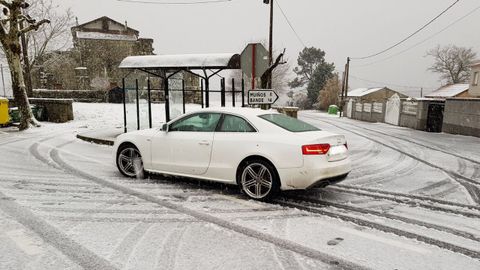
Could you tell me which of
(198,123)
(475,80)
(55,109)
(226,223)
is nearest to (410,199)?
(226,223)

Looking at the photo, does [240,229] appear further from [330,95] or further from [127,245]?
[330,95]

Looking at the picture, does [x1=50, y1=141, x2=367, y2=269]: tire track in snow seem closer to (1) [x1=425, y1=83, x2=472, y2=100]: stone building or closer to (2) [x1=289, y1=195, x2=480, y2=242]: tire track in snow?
(2) [x1=289, y1=195, x2=480, y2=242]: tire track in snow

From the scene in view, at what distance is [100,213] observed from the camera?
15.4ft

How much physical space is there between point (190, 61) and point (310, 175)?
658 cm

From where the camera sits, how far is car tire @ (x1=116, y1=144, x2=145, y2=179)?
6695 mm

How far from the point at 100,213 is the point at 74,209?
43cm

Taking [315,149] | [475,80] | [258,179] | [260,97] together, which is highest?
[475,80]

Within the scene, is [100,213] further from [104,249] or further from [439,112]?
[439,112]

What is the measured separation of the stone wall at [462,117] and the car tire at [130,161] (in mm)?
13886

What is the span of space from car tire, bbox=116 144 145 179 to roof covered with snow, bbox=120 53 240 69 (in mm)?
4242

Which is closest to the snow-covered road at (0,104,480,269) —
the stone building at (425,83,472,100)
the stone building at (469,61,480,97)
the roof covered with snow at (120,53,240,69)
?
the roof covered with snow at (120,53,240,69)

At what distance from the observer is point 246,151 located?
5.36m

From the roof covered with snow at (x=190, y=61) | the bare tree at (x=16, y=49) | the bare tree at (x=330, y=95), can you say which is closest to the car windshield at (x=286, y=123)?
the roof covered with snow at (x=190, y=61)

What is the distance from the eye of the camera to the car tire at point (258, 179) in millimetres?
5195
